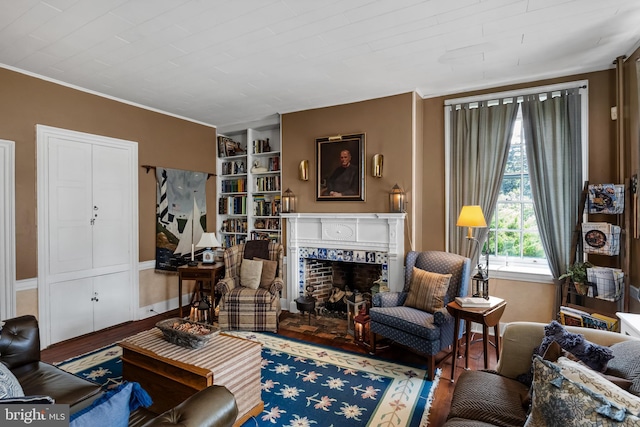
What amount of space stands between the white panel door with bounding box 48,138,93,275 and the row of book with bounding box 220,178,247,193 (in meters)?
2.01

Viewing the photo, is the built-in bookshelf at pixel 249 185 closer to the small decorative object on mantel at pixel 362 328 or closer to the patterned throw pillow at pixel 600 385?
the small decorative object on mantel at pixel 362 328

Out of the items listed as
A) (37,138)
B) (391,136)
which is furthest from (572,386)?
(37,138)

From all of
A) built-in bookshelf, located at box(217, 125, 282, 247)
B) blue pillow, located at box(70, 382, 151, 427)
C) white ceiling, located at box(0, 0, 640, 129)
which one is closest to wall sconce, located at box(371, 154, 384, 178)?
white ceiling, located at box(0, 0, 640, 129)

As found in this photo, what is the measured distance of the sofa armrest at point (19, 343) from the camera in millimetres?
2084

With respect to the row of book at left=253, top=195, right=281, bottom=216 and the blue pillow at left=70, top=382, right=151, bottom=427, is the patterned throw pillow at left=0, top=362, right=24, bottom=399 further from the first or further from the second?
the row of book at left=253, top=195, right=281, bottom=216

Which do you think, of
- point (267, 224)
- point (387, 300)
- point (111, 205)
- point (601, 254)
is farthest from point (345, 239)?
point (111, 205)

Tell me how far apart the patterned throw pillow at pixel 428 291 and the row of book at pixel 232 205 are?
3.03 meters

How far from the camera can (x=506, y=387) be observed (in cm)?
181

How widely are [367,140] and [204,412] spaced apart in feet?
11.2

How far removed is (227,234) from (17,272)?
2.73 meters

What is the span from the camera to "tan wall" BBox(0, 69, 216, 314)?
→ 326cm

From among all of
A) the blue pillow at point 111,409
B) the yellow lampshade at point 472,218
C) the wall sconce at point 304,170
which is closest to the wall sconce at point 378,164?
the wall sconce at point 304,170

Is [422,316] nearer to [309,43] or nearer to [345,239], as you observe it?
[345,239]

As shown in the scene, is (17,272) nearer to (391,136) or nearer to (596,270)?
(391,136)
